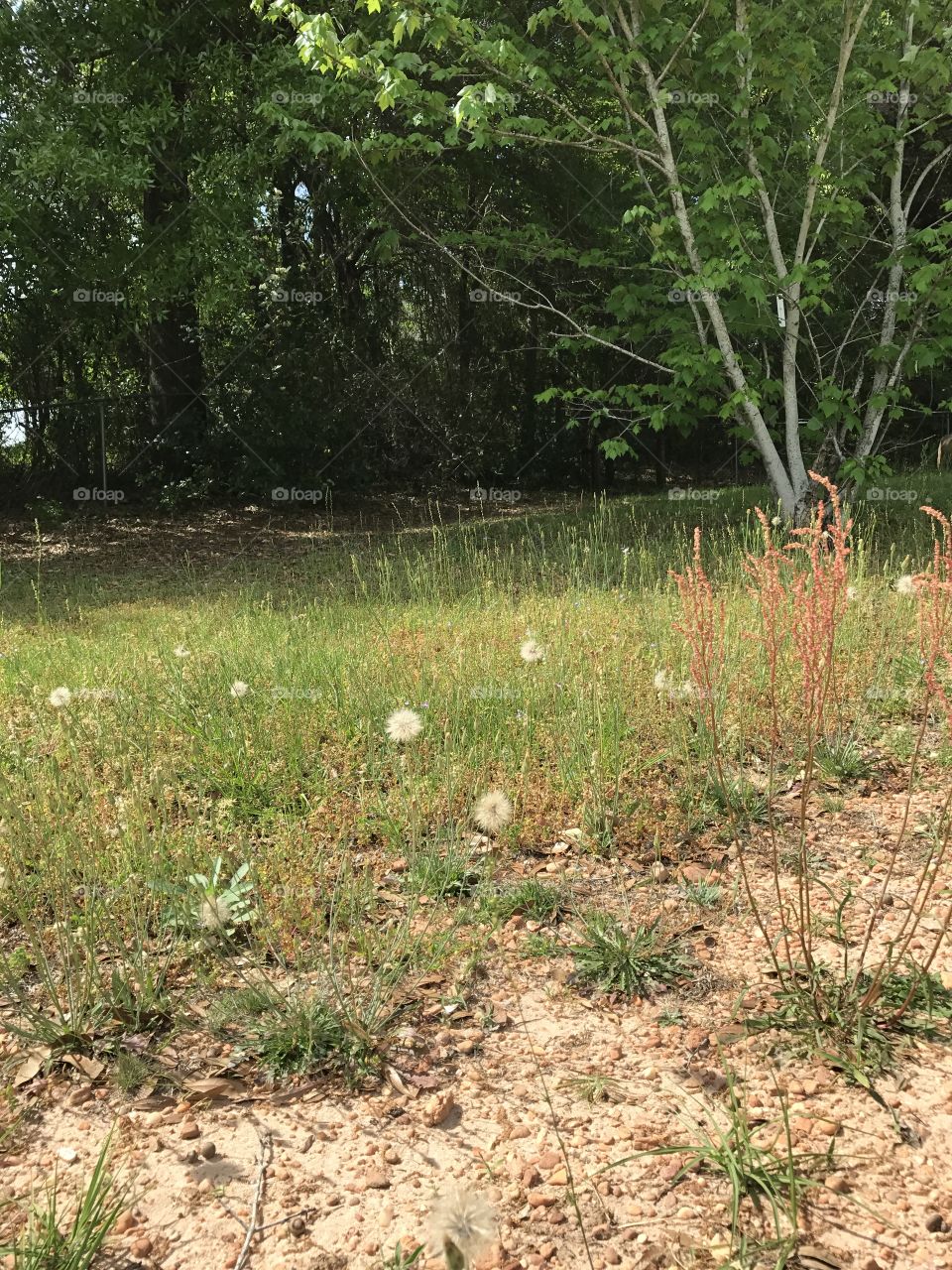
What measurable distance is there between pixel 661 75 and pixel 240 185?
497cm

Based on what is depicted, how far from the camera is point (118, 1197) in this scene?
1.84 metres

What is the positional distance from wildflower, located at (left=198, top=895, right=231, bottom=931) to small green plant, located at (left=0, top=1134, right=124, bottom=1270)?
61 centimetres

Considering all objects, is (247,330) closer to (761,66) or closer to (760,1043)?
(761,66)

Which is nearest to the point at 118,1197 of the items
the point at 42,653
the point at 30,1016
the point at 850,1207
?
the point at 30,1016
